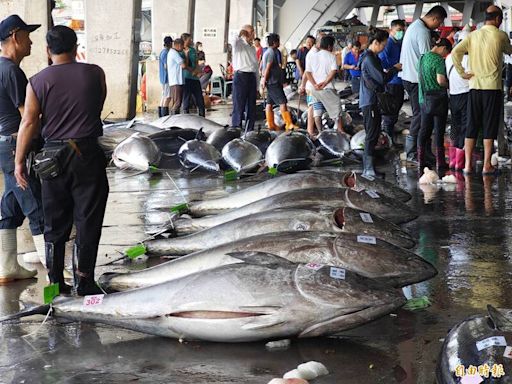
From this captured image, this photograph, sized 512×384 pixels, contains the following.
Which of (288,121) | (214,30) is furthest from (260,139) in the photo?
(214,30)

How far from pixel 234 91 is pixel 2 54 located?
449 inches

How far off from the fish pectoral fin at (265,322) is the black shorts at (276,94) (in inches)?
552

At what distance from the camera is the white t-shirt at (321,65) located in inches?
676

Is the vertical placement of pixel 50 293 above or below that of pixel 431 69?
below

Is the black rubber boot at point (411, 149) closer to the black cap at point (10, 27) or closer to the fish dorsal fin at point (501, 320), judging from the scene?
the black cap at point (10, 27)

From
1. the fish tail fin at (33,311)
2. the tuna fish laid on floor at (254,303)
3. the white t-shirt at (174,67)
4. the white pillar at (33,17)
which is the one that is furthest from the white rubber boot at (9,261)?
the white t-shirt at (174,67)

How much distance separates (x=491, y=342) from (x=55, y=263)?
3547mm

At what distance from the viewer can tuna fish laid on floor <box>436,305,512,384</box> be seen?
148 inches

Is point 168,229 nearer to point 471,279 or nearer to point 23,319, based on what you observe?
point 23,319

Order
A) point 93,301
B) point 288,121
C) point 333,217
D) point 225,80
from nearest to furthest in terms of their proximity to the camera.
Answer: point 93,301
point 333,217
point 288,121
point 225,80

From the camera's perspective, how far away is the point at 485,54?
11.7 meters

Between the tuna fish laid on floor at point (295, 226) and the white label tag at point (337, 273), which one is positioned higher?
the white label tag at point (337, 273)

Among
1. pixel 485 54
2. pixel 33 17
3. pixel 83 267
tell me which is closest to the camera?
pixel 83 267

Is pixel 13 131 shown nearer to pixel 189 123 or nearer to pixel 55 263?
pixel 55 263
